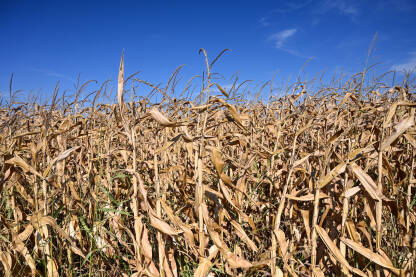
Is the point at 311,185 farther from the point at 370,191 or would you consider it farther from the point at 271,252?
the point at 271,252

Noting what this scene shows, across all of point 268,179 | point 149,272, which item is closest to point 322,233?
point 268,179

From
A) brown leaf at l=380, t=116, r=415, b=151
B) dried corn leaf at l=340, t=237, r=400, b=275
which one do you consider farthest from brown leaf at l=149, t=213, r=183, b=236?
brown leaf at l=380, t=116, r=415, b=151

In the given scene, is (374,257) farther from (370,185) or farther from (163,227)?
(163,227)

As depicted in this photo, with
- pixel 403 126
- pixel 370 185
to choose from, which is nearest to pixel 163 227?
pixel 370 185

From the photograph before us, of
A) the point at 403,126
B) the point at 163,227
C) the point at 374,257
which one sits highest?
the point at 403,126

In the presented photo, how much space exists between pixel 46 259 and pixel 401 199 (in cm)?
295

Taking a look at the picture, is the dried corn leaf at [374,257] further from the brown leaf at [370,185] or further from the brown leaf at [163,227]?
the brown leaf at [163,227]

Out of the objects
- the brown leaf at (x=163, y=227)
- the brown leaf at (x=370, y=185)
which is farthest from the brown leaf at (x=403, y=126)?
the brown leaf at (x=163, y=227)

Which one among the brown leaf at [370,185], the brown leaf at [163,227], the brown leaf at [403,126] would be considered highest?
the brown leaf at [403,126]

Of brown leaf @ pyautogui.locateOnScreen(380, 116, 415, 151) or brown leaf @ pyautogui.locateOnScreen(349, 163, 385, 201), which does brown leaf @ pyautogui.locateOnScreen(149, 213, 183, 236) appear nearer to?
brown leaf @ pyautogui.locateOnScreen(349, 163, 385, 201)

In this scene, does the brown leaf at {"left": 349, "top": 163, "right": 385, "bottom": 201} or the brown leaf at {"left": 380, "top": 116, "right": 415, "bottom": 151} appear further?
the brown leaf at {"left": 349, "top": 163, "right": 385, "bottom": 201}

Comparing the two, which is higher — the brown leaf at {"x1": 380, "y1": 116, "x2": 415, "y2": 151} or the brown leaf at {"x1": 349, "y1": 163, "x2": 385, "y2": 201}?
the brown leaf at {"x1": 380, "y1": 116, "x2": 415, "y2": 151}

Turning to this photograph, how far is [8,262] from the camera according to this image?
1.82 meters

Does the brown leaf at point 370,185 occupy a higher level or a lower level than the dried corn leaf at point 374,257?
higher
